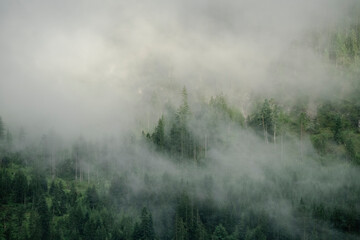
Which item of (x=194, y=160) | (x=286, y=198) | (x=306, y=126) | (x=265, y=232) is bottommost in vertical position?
(x=265, y=232)

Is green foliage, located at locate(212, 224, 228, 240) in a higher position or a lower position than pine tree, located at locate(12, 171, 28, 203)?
lower

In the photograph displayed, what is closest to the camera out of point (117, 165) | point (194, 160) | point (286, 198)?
point (286, 198)

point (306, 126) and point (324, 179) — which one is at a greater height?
point (306, 126)

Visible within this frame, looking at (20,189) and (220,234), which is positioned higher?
(20,189)

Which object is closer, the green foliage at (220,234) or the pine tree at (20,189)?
the green foliage at (220,234)

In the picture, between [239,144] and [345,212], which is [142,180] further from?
[345,212]

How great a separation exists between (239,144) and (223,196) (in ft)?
140

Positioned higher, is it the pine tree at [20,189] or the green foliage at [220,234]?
the pine tree at [20,189]

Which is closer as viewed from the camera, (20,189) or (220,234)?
(220,234)

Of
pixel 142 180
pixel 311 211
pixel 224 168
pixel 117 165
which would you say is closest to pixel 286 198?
pixel 311 211

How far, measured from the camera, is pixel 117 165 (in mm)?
197250

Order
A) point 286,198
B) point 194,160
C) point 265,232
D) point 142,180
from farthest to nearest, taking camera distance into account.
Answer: point 194,160
point 142,180
point 286,198
point 265,232

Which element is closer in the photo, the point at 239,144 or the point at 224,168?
the point at 224,168

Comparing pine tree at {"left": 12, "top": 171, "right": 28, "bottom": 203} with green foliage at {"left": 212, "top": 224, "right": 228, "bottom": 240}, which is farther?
pine tree at {"left": 12, "top": 171, "right": 28, "bottom": 203}
